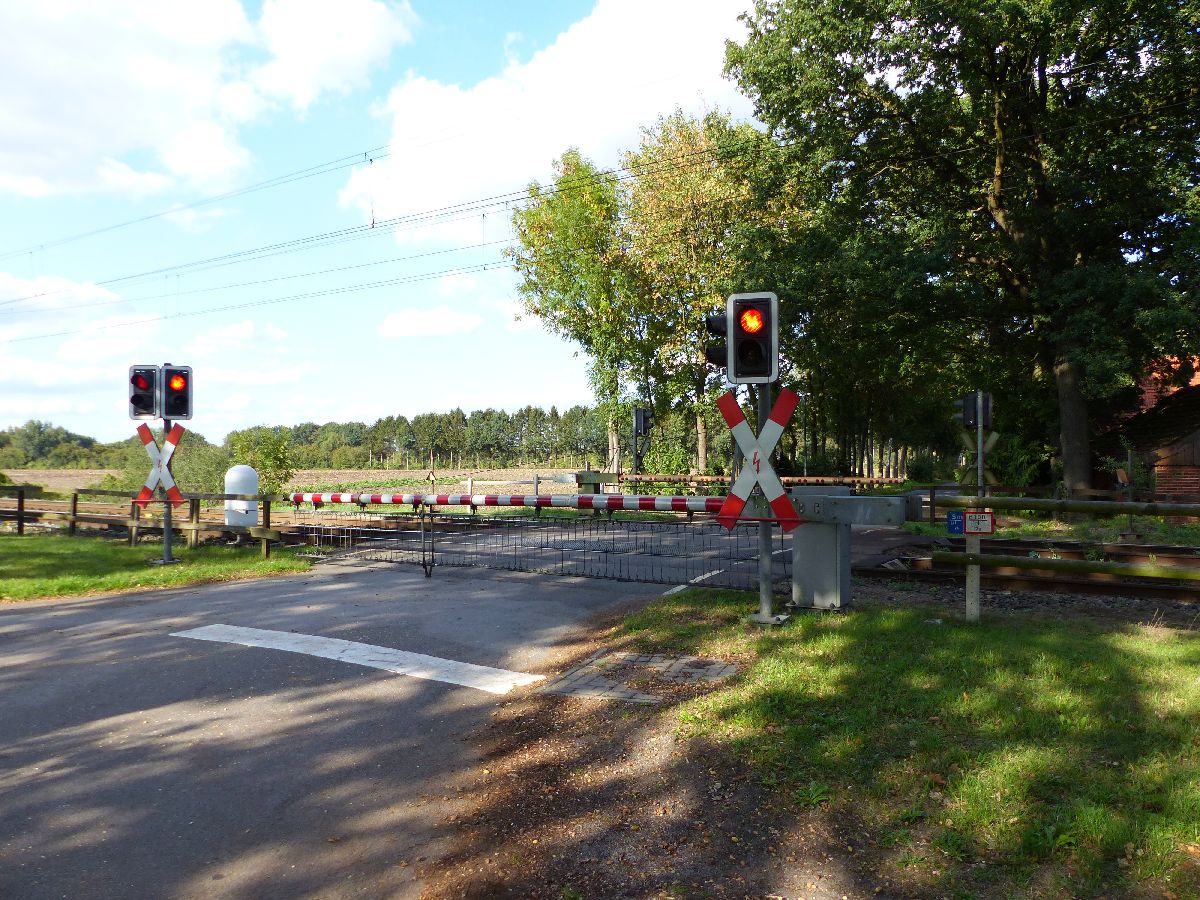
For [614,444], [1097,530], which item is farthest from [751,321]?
[614,444]

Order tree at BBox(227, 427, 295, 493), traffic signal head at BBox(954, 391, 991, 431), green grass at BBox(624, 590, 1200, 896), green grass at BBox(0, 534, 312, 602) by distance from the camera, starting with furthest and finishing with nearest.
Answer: tree at BBox(227, 427, 295, 493) → traffic signal head at BBox(954, 391, 991, 431) → green grass at BBox(0, 534, 312, 602) → green grass at BBox(624, 590, 1200, 896)

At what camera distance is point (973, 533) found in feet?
21.7

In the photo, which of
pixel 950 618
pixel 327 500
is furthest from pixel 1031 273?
pixel 327 500

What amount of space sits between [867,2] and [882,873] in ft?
66.1

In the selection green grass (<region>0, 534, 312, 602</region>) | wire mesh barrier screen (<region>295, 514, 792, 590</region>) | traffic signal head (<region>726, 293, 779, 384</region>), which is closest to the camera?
traffic signal head (<region>726, 293, 779, 384</region>)

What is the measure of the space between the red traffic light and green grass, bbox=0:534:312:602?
8.28 meters

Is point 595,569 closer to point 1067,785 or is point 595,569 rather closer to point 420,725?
point 420,725

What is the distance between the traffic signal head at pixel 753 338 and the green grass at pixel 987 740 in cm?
214

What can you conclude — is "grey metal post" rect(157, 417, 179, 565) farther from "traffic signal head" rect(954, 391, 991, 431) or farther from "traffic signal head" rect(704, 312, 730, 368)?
"traffic signal head" rect(954, 391, 991, 431)

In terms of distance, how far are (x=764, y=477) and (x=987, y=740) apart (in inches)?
117

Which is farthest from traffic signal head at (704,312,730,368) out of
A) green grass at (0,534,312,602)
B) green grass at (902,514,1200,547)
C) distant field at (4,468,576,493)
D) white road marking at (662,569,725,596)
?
distant field at (4,468,576,493)

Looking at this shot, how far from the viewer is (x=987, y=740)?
13.5 ft

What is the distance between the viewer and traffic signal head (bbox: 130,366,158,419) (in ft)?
39.5

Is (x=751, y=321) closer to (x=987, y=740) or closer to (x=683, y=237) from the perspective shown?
(x=987, y=740)
